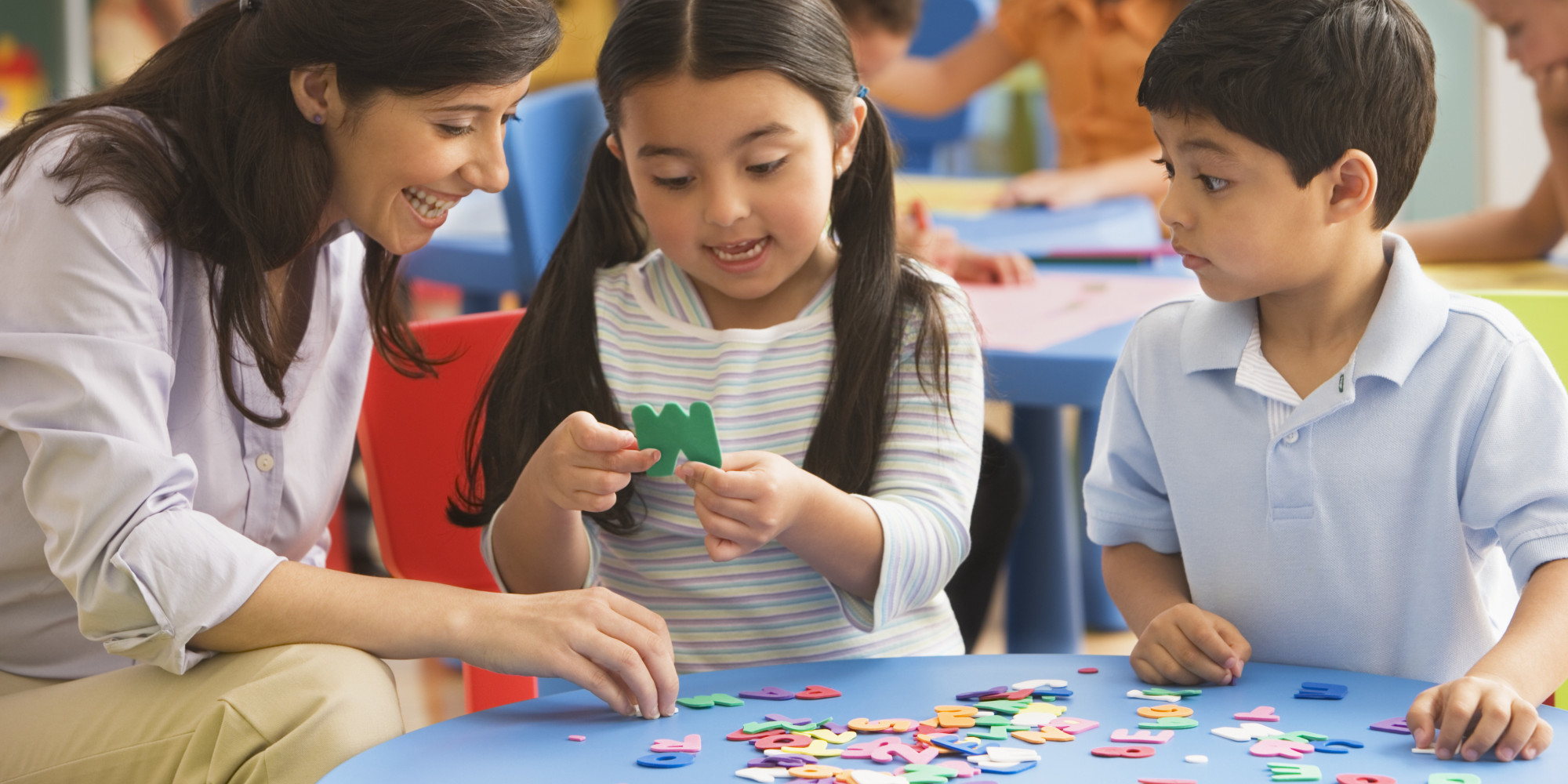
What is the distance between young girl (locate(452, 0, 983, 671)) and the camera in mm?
1086

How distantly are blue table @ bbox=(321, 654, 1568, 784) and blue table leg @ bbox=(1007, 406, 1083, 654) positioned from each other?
1.28 meters

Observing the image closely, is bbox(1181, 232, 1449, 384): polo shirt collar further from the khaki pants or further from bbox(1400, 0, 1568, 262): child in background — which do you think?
bbox(1400, 0, 1568, 262): child in background

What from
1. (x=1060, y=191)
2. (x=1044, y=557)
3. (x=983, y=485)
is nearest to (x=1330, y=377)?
(x=983, y=485)

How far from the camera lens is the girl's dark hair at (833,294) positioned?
1.11 metres

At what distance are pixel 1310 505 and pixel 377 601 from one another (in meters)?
0.64

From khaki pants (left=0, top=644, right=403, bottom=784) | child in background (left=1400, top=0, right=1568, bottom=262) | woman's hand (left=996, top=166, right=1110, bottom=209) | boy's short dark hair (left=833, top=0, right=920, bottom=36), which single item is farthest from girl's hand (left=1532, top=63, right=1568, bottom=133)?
khaki pants (left=0, top=644, right=403, bottom=784)

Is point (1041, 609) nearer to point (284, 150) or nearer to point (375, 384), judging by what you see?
point (375, 384)

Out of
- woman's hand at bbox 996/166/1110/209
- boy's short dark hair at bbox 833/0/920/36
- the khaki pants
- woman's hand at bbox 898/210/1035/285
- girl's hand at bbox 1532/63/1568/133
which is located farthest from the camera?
boy's short dark hair at bbox 833/0/920/36

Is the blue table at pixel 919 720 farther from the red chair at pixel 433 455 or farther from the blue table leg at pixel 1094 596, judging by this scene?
the blue table leg at pixel 1094 596

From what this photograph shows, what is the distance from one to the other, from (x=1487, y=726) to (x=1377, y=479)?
0.29m

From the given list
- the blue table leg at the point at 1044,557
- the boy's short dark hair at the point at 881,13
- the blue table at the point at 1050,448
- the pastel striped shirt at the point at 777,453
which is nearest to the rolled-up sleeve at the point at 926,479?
the pastel striped shirt at the point at 777,453

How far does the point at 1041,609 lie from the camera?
224 cm

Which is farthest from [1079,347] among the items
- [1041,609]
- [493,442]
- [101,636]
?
[101,636]

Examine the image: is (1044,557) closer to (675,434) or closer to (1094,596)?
(1094,596)
